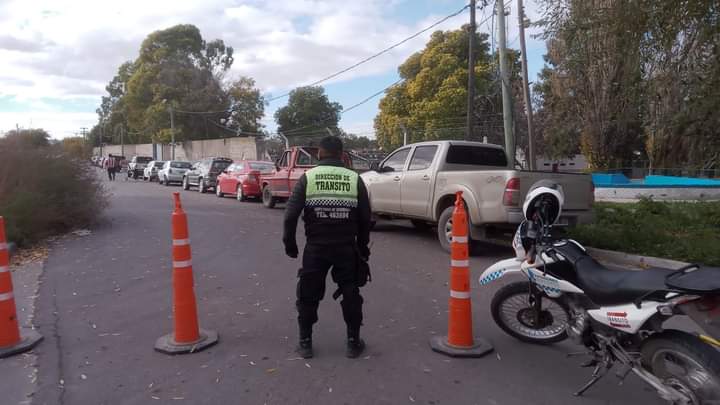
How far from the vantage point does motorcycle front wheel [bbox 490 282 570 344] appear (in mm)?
4488

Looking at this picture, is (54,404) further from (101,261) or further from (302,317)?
(101,261)

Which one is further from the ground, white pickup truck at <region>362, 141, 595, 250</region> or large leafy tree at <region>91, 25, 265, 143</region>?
large leafy tree at <region>91, 25, 265, 143</region>

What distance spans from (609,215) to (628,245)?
2.88 metres

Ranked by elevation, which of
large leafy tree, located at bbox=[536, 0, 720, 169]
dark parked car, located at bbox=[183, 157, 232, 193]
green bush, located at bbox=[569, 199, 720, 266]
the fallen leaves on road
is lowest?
the fallen leaves on road

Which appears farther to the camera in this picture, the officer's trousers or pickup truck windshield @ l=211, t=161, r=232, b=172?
pickup truck windshield @ l=211, t=161, r=232, b=172

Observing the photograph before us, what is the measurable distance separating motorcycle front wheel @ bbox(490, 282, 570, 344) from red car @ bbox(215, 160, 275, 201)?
564 inches

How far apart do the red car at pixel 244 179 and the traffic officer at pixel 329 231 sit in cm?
1424

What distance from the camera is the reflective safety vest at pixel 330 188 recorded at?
13.5 feet

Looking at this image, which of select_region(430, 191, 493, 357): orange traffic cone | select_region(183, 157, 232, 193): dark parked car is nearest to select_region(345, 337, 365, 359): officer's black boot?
select_region(430, 191, 493, 357): orange traffic cone

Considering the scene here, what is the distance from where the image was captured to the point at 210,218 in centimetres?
1341

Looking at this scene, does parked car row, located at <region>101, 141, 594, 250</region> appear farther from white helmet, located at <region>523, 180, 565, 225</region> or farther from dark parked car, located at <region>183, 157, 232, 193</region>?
dark parked car, located at <region>183, 157, 232, 193</region>

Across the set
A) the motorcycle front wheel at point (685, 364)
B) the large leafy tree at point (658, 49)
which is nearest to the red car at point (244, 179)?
the large leafy tree at point (658, 49)

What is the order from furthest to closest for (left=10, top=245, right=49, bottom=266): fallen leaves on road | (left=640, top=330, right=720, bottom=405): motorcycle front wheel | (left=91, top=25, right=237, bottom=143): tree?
1. (left=91, top=25, right=237, bottom=143): tree
2. (left=10, top=245, right=49, bottom=266): fallen leaves on road
3. (left=640, top=330, right=720, bottom=405): motorcycle front wheel

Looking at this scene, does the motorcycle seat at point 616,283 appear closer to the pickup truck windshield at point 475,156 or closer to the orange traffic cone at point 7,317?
the orange traffic cone at point 7,317
